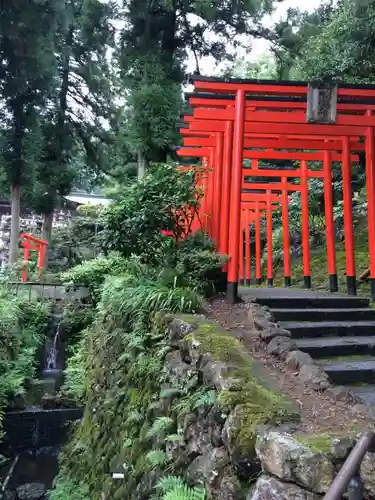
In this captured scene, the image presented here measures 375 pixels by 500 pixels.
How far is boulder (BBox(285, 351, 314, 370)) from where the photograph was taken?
12.7 feet

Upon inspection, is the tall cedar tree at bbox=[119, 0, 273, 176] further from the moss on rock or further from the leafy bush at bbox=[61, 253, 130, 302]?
the moss on rock

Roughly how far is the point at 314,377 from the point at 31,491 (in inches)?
237

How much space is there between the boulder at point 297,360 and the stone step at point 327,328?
928 millimetres

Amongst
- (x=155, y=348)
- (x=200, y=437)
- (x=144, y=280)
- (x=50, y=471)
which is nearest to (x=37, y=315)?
(x=50, y=471)

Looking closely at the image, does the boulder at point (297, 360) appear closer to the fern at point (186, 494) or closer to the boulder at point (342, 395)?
the boulder at point (342, 395)

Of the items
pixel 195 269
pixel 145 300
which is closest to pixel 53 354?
pixel 145 300

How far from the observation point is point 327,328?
5.10 meters

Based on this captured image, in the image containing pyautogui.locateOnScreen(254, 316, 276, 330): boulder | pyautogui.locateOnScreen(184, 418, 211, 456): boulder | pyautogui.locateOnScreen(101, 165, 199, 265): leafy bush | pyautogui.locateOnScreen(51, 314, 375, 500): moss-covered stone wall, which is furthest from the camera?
pyautogui.locateOnScreen(101, 165, 199, 265): leafy bush

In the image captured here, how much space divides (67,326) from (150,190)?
7166 millimetres

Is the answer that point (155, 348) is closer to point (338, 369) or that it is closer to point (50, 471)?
point (338, 369)

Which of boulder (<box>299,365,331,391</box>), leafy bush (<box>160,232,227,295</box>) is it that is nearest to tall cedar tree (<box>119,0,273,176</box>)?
leafy bush (<box>160,232,227,295</box>)

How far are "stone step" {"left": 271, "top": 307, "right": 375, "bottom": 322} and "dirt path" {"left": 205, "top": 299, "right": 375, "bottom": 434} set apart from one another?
2.17ft

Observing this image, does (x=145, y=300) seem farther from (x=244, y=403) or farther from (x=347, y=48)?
(x=347, y=48)

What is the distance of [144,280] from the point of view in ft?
20.0
